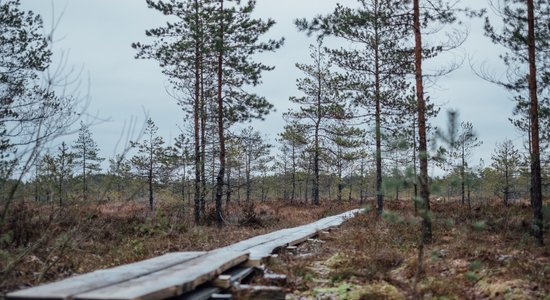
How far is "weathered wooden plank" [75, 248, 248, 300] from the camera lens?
3.65 meters

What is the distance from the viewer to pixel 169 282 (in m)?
4.28

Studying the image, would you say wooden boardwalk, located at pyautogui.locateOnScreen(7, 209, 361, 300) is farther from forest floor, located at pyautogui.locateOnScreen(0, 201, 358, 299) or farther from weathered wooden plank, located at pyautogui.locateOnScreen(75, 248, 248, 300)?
forest floor, located at pyautogui.locateOnScreen(0, 201, 358, 299)

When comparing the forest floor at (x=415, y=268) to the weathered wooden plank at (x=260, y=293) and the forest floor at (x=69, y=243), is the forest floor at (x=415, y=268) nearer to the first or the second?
the weathered wooden plank at (x=260, y=293)

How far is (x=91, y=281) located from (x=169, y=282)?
2.40 feet

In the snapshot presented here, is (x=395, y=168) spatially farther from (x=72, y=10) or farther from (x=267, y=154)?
(x=267, y=154)

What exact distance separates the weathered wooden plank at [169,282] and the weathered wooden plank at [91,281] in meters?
0.11

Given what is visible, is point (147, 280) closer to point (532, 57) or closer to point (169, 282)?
point (169, 282)

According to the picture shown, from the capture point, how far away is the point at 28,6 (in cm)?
1438

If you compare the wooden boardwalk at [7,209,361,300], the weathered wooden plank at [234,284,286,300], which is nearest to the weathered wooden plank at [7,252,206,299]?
the wooden boardwalk at [7,209,361,300]

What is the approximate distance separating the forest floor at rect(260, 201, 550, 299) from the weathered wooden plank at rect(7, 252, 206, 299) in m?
1.90

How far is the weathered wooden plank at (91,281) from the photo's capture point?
349 cm

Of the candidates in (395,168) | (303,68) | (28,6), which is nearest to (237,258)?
(395,168)

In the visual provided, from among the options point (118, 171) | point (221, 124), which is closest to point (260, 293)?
point (118, 171)

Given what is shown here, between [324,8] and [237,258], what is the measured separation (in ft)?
42.5
